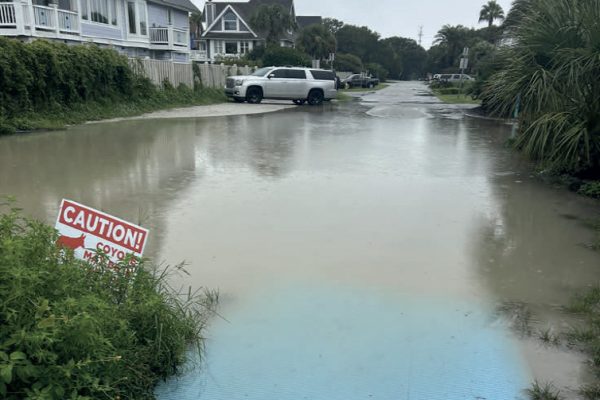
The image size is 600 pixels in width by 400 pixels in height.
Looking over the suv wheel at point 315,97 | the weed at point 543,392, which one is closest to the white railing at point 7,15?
the suv wheel at point 315,97

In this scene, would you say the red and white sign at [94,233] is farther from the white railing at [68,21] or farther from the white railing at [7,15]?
the white railing at [68,21]

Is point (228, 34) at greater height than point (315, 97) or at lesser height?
greater

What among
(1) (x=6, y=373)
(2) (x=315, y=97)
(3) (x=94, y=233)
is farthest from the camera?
(2) (x=315, y=97)

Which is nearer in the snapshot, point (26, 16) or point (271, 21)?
point (26, 16)

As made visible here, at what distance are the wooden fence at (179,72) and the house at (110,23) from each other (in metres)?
4.56

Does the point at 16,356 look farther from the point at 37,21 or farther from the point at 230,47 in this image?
the point at 230,47

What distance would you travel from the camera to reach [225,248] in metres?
5.11

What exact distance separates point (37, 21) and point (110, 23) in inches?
253

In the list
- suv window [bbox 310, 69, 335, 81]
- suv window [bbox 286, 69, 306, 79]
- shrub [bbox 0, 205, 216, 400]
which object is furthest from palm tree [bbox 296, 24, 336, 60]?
shrub [bbox 0, 205, 216, 400]

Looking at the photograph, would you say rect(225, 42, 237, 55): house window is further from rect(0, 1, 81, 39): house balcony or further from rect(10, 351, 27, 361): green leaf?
rect(10, 351, 27, 361): green leaf

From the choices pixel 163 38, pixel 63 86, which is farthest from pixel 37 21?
pixel 163 38

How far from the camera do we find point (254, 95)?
23891mm

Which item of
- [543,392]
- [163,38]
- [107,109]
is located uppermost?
[163,38]

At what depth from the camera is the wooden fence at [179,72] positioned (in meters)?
19.4
